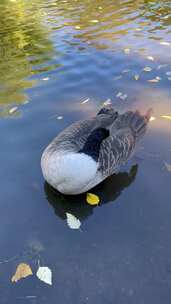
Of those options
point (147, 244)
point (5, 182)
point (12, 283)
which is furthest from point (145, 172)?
point (12, 283)

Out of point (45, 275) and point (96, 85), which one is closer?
point (45, 275)

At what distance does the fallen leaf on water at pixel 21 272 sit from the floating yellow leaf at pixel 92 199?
3.43 feet

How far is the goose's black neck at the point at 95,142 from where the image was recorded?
3.92 meters

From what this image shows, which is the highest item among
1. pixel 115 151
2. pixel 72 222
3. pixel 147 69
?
pixel 115 151

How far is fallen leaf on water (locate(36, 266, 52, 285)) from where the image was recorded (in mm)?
3301

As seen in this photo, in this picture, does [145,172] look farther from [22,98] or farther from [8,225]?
[22,98]

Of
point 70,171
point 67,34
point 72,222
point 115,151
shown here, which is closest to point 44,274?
point 72,222

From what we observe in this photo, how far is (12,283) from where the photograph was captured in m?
3.29

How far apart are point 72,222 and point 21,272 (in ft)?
2.61

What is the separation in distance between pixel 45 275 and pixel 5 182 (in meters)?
1.57

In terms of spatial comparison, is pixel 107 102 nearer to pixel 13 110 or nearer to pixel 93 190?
pixel 13 110

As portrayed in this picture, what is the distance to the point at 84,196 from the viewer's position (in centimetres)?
420

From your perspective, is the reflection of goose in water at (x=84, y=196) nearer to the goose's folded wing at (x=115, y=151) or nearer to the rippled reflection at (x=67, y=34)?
the goose's folded wing at (x=115, y=151)

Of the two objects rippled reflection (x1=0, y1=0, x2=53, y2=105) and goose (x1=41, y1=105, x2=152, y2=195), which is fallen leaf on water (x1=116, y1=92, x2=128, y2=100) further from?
rippled reflection (x1=0, y1=0, x2=53, y2=105)
